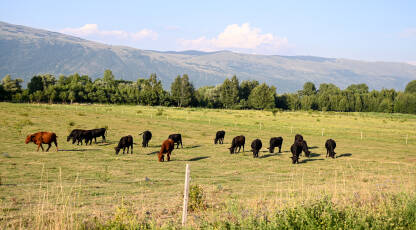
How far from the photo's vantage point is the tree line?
105312 mm

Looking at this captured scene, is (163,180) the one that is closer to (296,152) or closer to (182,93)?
(296,152)

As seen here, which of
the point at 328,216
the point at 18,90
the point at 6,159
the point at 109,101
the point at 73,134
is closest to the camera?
the point at 328,216

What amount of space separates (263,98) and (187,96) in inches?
1071

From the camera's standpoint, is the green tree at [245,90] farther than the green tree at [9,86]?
Yes

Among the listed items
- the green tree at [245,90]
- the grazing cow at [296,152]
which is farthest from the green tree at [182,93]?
the grazing cow at [296,152]

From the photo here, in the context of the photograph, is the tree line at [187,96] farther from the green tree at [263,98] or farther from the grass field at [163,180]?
the grass field at [163,180]

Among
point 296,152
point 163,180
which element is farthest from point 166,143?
point 296,152

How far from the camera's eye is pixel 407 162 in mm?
24000

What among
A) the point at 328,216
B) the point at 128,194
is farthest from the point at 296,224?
the point at 128,194

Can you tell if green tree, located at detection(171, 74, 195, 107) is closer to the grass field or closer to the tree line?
the tree line

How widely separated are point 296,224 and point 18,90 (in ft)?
373

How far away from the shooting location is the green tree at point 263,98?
120 meters

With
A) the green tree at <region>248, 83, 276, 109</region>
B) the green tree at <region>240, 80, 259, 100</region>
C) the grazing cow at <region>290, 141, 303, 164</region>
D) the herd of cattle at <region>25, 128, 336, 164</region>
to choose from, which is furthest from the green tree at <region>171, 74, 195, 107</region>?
the grazing cow at <region>290, 141, 303, 164</region>

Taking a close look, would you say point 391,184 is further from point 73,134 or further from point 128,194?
point 73,134
